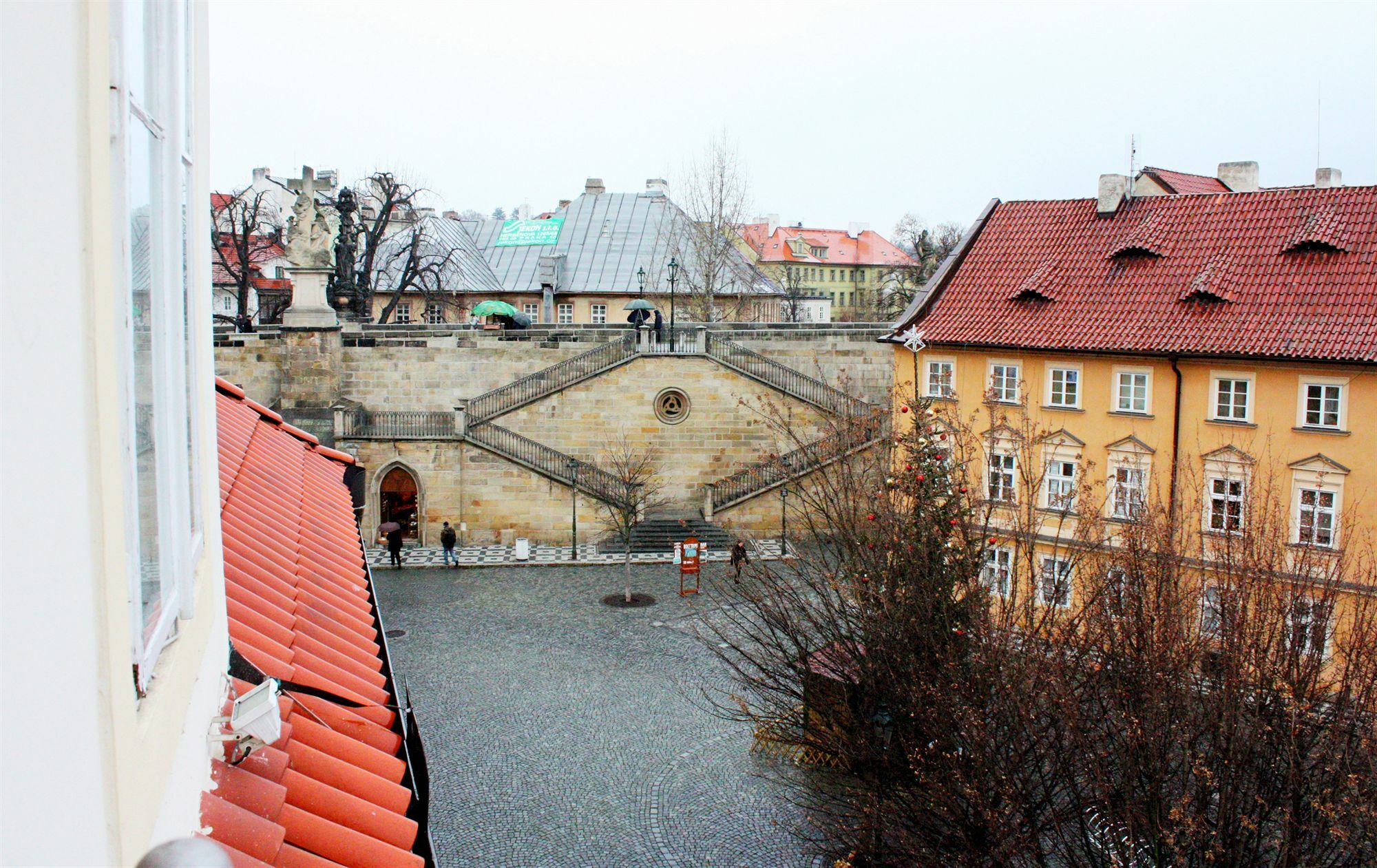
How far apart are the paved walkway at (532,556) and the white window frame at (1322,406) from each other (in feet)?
39.2

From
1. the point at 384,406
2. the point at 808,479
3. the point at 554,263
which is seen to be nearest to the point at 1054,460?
the point at 808,479

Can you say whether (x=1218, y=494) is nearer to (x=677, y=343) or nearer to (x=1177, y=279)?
(x=1177, y=279)

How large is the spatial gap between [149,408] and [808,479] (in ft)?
88.4

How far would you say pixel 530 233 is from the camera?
163ft

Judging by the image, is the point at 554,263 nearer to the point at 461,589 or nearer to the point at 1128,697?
the point at 461,589

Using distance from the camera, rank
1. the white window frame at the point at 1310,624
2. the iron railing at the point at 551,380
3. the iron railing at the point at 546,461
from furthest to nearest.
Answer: the iron railing at the point at 551,380
the iron railing at the point at 546,461
the white window frame at the point at 1310,624

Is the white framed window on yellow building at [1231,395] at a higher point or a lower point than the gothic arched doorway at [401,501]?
higher

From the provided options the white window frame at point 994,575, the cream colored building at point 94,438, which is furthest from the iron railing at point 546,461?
the cream colored building at point 94,438

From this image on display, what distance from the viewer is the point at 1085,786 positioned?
34.8ft

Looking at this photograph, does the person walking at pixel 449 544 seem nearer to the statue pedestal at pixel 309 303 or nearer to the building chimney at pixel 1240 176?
the statue pedestal at pixel 309 303

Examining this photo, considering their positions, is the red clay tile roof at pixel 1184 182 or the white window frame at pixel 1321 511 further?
the red clay tile roof at pixel 1184 182

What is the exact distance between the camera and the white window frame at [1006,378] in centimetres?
2264

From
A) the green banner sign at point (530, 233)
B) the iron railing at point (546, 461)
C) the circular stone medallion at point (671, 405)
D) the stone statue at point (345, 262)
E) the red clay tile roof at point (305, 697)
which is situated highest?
the green banner sign at point (530, 233)

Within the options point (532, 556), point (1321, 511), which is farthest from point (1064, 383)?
point (532, 556)
